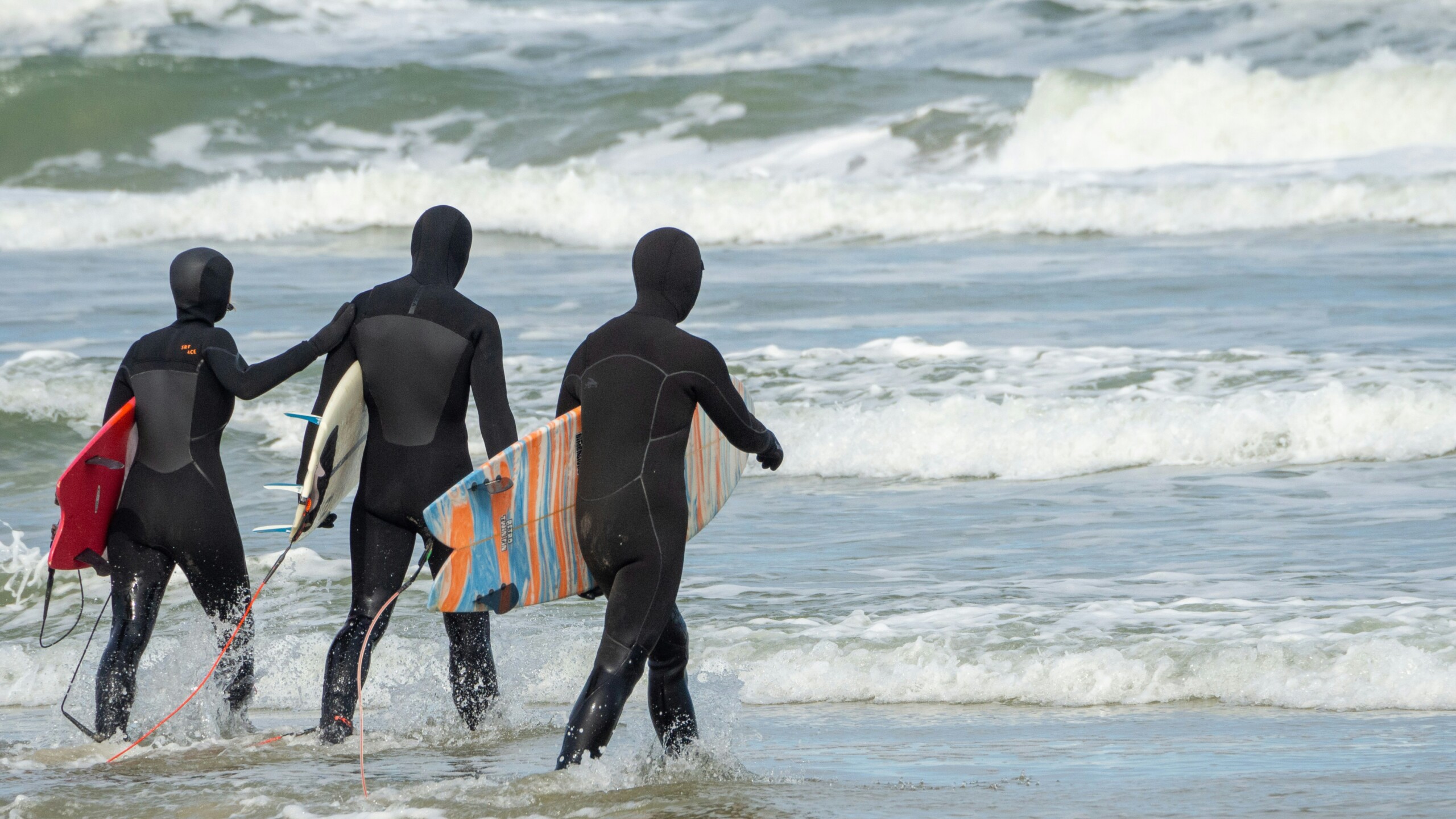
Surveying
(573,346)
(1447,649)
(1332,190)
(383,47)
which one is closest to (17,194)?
(383,47)

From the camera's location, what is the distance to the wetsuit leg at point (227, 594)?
4.71 meters

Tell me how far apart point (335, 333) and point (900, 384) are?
23.8 ft

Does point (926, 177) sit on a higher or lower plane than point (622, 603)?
higher

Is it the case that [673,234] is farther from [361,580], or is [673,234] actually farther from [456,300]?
[361,580]

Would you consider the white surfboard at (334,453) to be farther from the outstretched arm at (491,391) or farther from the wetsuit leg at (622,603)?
the wetsuit leg at (622,603)

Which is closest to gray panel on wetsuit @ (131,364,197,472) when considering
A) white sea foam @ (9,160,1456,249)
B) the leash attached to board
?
the leash attached to board

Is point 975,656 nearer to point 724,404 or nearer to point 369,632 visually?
point 724,404

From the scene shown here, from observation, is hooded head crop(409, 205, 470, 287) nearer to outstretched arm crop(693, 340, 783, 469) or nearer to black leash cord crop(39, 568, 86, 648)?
outstretched arm crop(693, 340, 783, 469)

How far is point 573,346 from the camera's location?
1274 centimetres

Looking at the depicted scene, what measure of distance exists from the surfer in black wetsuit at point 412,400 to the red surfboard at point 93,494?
1.79 ft

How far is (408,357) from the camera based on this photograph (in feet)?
14.9

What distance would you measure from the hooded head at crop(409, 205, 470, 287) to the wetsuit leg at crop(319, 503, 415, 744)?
74 centimetres

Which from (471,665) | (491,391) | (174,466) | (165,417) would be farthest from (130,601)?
(491,391)

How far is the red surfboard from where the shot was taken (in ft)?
14.9
